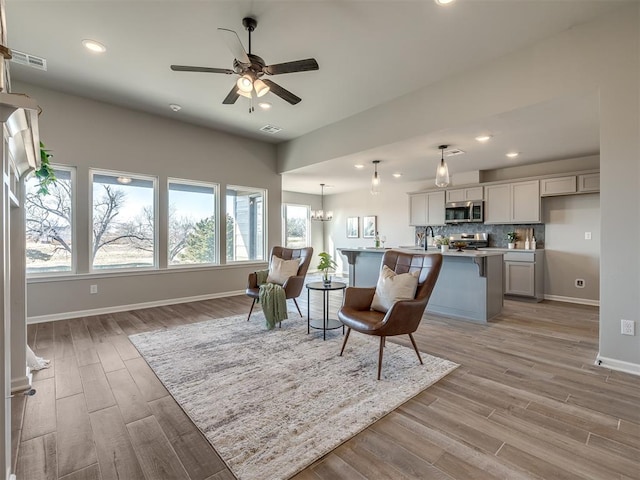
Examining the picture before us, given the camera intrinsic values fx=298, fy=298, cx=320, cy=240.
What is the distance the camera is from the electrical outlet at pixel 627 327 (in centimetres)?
257

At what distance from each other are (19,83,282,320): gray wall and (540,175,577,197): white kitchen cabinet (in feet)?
18.0

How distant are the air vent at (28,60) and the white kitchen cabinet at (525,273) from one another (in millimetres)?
7554

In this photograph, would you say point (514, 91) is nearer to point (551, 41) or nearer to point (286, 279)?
point (551, 41)

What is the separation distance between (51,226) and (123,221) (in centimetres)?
87

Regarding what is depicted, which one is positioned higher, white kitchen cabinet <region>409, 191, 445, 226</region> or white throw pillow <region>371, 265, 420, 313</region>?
white kitchen cabinet <region>409, 191, 445, 226</region>

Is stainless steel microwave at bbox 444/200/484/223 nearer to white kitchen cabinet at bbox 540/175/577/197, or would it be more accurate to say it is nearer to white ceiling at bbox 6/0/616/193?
white kitchen cabinet at bbox 540/175/577/197

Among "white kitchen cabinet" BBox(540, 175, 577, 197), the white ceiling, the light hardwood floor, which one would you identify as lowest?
the light hardwood floor

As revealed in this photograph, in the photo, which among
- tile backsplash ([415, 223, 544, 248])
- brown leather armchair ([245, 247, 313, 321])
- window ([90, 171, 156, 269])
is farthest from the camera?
tile backsplash ([415, 223, 544, 248])

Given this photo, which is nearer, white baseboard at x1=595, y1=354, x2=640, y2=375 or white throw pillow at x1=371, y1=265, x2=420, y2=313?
white baseboard at x1=595, y1=354, x2=640, y2=375

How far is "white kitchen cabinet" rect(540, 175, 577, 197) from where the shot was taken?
17.1 ft

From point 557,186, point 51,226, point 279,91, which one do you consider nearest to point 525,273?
point 557,186

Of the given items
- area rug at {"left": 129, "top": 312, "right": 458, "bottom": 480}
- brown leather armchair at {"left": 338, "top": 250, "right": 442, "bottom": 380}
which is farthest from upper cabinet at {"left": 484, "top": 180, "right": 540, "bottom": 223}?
area rug at {"left": 129, "top": 312, "right": 458, "bottom": 480}

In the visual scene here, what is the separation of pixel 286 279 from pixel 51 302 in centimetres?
328

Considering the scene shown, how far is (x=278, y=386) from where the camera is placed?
2.35 metres
